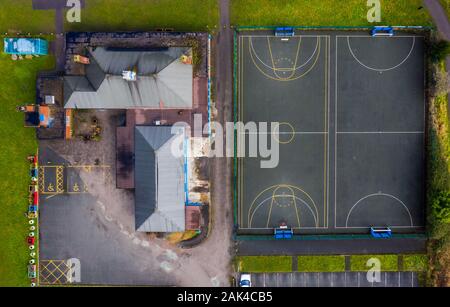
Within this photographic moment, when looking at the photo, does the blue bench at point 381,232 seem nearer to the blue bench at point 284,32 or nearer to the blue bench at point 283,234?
the blue bench at point 283,234

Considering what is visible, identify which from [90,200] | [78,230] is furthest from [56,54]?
[78,230]

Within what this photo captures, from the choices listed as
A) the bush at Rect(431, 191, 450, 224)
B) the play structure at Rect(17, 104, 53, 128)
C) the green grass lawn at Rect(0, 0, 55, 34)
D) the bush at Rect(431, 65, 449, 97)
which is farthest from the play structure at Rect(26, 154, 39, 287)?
the bush at Rect(431, 65, 449, 97)

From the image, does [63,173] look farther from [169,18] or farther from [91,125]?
[169,18]

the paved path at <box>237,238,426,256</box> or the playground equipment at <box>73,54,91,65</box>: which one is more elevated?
the playground equipment at <box>73,54,91,65</box>

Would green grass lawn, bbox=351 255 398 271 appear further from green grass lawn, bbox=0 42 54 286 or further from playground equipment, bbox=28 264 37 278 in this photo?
green grass lawn, bbox=0 42 54 286

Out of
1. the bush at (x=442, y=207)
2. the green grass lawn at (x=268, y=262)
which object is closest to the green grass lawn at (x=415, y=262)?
the bush at (x=442, y=207)

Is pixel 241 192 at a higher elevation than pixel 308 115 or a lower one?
lower
